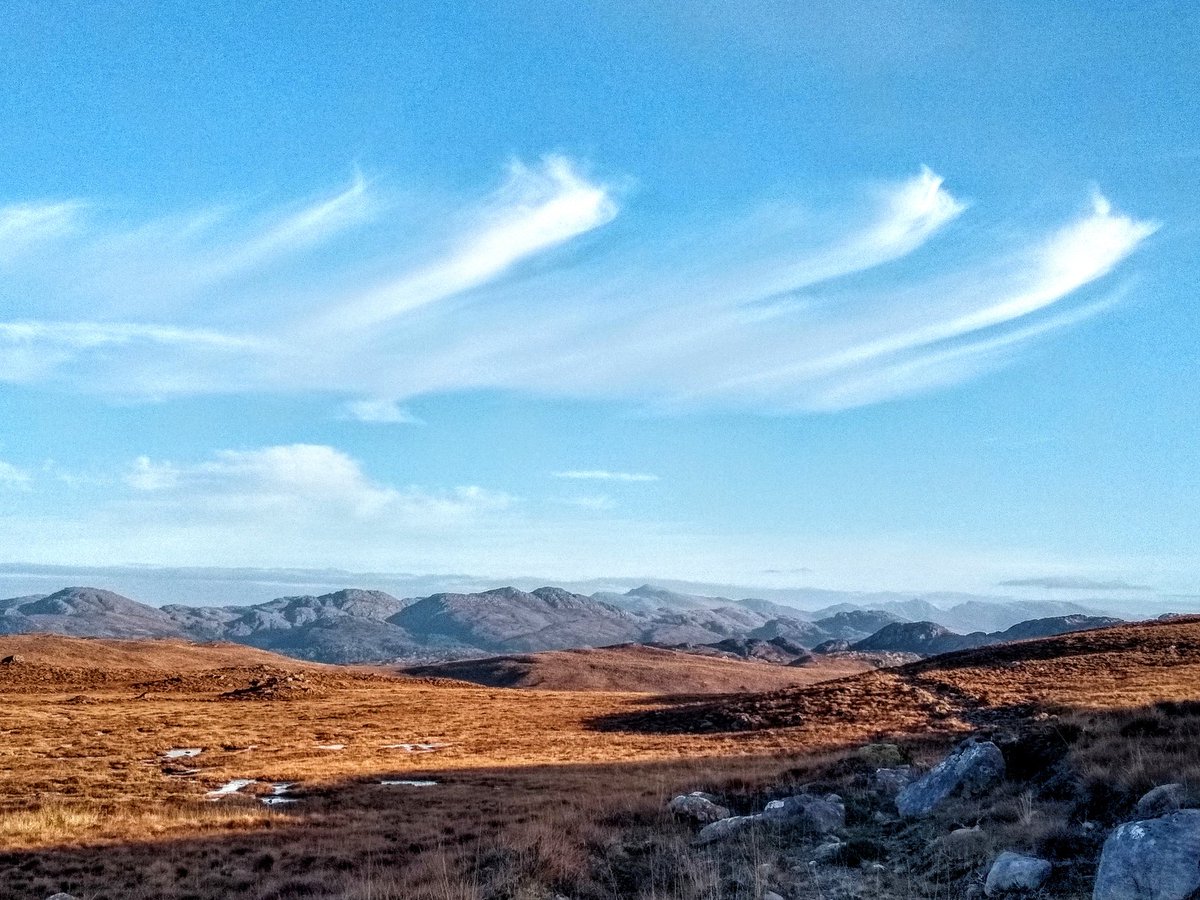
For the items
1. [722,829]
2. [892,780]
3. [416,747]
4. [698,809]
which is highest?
[722,829]

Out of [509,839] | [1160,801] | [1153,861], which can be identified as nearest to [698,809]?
[509,839]

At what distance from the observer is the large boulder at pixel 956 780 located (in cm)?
1523

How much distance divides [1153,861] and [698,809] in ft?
32.9

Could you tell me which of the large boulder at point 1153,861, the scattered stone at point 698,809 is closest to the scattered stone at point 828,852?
the scattered stone at point 698,809

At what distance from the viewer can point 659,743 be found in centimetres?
4628

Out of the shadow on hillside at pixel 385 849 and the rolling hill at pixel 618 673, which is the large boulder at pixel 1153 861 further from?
the rolling hill at pixel 618 673

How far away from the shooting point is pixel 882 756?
23859mm

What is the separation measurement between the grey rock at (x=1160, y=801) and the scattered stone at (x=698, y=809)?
797 cm

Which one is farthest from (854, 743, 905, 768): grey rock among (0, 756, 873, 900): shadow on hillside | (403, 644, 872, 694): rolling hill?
(403, 644, 872, 694): rolling hill

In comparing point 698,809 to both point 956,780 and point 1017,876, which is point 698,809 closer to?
point 956,780

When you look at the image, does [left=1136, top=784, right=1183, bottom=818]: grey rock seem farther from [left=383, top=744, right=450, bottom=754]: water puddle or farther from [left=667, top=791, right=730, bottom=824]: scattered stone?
[left=383, top=744, right=450, bottom=754]: water puddle

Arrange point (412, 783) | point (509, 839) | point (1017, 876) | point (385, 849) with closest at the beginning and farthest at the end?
point (1017, 876)
point (509, 839)
point (385, 849)
point (412, 783)

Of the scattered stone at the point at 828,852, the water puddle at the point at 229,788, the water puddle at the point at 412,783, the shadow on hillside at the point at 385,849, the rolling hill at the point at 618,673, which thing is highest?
the scattered stone at the point at 828,852

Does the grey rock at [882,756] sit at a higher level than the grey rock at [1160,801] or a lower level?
lower
